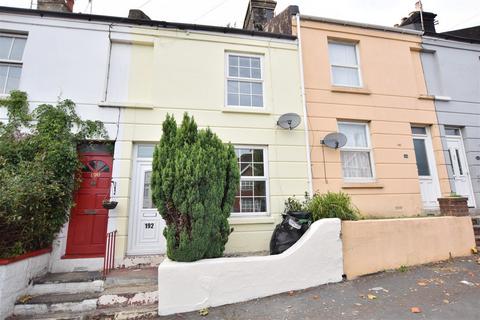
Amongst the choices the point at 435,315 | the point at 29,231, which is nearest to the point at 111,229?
the point at 29,231

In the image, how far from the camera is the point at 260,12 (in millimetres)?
8844

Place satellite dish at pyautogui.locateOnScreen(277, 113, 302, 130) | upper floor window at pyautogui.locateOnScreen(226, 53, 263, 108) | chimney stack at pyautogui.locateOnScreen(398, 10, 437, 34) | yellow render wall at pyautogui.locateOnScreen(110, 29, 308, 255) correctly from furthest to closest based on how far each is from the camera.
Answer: chimney stack at pyautogui.locateOnScreen(398, 10, 437, 34)
upper floor window at pyautogui.locateOnScreen(226, 53, 263, 108)
satellite dish at pyautogui.locateOnScreen(277, 113, 302, 130)
yellow render wall at pyautogui.locateOnScreen(110, 29, 308, 255)

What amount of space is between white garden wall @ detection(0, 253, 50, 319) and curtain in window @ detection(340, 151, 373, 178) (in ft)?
24.0

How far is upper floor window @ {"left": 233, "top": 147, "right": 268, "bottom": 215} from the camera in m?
6.36

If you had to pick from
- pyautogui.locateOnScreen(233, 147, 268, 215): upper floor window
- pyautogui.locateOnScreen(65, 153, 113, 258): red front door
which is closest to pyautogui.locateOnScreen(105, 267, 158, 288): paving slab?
pyautogui.locateOnScreen(65, 153, 113, 258): red front door

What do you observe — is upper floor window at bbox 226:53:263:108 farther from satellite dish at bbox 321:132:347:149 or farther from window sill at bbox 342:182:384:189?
window sill at bbox 342:182:384:189

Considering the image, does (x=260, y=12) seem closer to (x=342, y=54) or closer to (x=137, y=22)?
(x=342, y=54)

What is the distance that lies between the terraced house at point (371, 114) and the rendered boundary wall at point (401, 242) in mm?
1388

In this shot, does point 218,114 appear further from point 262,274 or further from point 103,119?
point 262,274

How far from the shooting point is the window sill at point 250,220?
6.02 metres

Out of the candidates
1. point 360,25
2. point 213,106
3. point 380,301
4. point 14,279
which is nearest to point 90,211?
point 14,279

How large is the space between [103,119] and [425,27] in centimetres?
1089

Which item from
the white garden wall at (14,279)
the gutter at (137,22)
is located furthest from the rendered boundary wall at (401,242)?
the white garden wall at (14,279)

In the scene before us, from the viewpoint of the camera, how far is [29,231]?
4461 mm
